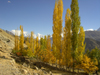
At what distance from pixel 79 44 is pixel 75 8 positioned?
22.5ft

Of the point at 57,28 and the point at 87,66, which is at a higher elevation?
the point at 57,28

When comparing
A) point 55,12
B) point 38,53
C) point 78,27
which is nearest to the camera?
point 78,27

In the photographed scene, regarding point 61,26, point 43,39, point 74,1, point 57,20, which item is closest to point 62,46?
point 61,26

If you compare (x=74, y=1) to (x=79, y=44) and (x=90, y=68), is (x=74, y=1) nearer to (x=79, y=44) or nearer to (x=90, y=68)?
(x=79, y=44)

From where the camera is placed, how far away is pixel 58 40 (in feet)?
48.1

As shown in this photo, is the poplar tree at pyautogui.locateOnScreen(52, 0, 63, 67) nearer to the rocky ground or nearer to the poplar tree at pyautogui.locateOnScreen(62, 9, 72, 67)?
the poplar tree at pyautogui.locateOnScreen(62, 9, 72, 67)

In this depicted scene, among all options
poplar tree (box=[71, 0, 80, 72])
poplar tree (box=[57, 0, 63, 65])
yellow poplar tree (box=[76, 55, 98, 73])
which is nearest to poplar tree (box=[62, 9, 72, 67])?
poplar tree (box=[57, 0, 63, 65])

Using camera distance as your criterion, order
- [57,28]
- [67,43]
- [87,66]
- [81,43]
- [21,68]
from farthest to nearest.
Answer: [57,28], [67,43], [81,43], [87,66], [21,68]

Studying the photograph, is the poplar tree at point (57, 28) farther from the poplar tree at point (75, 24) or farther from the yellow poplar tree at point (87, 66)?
the yellow poplar tree at point (87, 66)

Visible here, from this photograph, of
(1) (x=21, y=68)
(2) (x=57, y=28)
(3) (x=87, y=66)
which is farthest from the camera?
(2) (x=57, y=28)

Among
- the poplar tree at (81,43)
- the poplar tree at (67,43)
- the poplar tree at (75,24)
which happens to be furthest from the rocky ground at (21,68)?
A: the poplar tree at (75,24)

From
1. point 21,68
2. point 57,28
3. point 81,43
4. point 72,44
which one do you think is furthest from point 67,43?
point 21,68

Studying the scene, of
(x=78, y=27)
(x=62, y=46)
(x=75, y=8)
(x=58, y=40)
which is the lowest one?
(x=62, y=46)

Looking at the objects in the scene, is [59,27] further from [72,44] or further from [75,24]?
[72,44]
